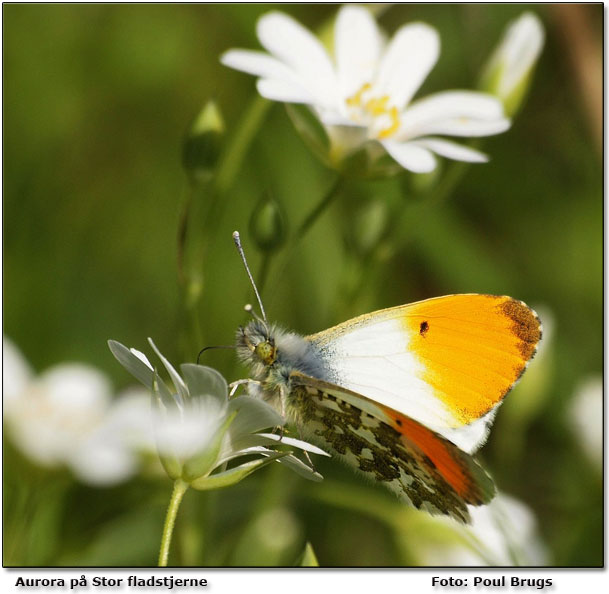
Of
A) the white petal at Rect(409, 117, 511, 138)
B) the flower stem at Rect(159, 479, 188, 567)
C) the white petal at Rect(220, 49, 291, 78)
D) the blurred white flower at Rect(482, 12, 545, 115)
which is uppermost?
the blurred white flower at Rect(482, 12, 545, 115)

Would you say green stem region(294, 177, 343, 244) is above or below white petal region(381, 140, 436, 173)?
below

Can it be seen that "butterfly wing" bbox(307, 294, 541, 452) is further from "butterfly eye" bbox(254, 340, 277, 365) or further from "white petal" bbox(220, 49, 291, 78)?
"white petal" bbox(220, 49, 291, 78)

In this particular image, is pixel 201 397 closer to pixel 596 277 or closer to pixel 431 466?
pixel 431 466

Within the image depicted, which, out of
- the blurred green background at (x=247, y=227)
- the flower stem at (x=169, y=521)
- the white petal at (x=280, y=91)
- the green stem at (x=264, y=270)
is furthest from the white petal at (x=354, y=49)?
the flower stem at (x=169, y=521)

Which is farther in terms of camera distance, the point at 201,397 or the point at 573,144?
the point at 573,144

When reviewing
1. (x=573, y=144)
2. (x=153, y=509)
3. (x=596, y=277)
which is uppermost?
(x=573, y=144)

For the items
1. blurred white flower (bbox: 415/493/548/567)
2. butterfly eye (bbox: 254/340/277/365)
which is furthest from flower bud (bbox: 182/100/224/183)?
blurred white flower (bbox: 415/493/548/567)

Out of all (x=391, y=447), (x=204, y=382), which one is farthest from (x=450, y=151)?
(x=204, y=382)

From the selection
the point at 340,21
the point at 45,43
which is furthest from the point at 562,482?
the point at 45,43
